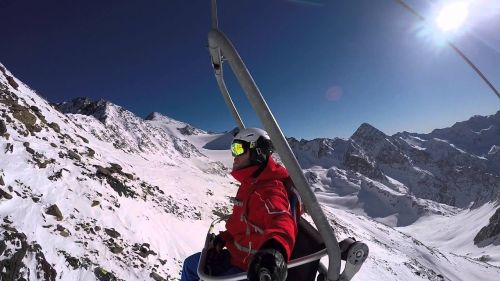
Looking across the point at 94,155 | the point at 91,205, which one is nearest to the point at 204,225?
the point at 94,155

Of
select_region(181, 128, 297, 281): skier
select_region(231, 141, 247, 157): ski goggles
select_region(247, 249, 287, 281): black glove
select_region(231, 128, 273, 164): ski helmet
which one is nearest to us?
select_region(247, 249, 287, 281): black glove

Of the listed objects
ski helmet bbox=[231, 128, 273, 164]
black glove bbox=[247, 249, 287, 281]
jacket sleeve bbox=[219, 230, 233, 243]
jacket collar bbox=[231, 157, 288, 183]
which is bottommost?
black glove bbox=[247, 249, 287, 281]

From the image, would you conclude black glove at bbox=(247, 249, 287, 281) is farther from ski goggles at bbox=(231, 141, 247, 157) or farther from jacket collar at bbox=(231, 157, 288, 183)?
ski goggles at bbox=(231, 141, 247, 157)

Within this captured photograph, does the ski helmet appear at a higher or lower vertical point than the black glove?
higher

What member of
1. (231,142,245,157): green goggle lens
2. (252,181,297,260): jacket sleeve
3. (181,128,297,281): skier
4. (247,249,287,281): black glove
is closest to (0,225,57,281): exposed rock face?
(181,128,297,281): skier

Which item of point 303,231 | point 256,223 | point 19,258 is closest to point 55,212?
point 19,258

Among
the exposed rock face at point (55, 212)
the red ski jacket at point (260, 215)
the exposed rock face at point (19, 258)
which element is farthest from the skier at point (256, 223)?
the exposed rock face at point (55, 212)

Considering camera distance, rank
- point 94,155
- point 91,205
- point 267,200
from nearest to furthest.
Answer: point 267,200 → point 91,205 → point 94,155

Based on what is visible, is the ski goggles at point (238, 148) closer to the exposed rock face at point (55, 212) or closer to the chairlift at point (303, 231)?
the chairlift at point (303, 231)

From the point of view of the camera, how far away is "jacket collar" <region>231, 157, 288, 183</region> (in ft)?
15.1

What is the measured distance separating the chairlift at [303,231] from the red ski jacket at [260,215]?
1.08ft

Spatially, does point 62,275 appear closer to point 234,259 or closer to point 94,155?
point 234,259

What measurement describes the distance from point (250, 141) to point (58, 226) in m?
10.4

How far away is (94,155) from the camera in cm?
2538
